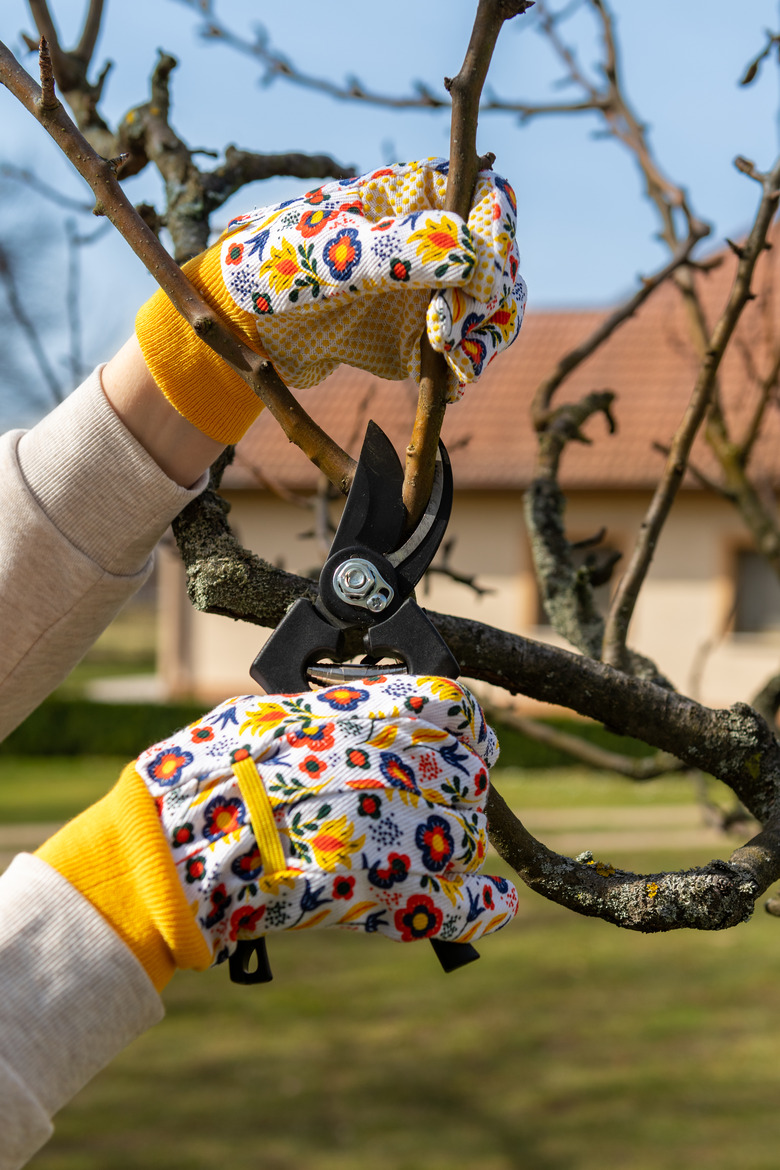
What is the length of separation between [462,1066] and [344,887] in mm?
4715

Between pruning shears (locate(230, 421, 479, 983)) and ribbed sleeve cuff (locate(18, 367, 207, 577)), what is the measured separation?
0.36 metres

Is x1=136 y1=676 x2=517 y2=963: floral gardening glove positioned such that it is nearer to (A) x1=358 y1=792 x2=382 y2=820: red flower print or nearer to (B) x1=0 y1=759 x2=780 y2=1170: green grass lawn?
(A) x1=358 y1=792 x2=382 y2=820: red flower print

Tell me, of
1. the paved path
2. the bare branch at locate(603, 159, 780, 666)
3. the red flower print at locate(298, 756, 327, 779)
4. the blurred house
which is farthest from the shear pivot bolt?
the blurred house

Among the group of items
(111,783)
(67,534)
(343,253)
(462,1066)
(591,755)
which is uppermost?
(343,253)

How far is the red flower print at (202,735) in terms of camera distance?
112cm

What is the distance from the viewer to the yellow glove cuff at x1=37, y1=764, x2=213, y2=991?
1.06 metres

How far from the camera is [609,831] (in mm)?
9812

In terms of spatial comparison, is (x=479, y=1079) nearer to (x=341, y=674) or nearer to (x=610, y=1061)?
(x=610, y=1061)

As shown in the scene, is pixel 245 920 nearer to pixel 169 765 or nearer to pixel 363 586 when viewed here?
pixel 169 765

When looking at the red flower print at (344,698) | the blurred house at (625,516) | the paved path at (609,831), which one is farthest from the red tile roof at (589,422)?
the red flower print at (344,698)

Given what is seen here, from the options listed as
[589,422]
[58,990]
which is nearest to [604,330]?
[58,990]

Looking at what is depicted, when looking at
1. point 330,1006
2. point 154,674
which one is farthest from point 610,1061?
point 154,674

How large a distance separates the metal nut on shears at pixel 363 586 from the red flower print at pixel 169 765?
252 mm

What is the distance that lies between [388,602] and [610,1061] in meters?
4.86
